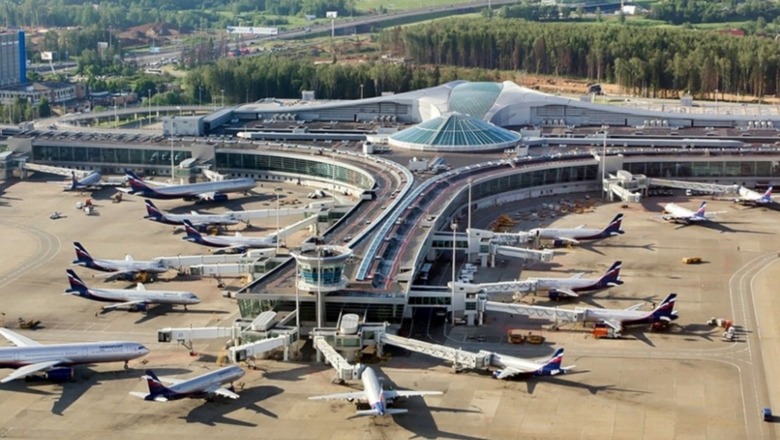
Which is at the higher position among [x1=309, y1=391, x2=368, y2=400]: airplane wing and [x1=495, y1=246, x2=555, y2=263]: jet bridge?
[x1=495, y1=246, x2=555, y2=263]: jet bridge

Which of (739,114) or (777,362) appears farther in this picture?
(739,114)

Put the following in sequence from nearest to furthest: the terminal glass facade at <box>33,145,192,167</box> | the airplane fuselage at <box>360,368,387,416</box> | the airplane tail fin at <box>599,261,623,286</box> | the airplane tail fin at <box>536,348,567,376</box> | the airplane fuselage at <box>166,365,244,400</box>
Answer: the airplane fuselage at <box>360,368,387,416</box> < the airplane fuselage at <box>166,365,244,400</box> < the airplane tail fin at <box>536,348,567,376</box> < the airplane tail fin at <box>599,261,623,286</box> < the terminal glass facade at <box>33,145,192,167</box>

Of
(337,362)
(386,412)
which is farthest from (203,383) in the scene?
(386,412)

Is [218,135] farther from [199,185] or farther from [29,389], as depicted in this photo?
[29,389]

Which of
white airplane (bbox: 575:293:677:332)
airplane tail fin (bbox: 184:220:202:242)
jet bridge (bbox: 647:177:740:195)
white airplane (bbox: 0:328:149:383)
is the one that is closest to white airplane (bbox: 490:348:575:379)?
white airplane (bbox: 575:293:677:332)

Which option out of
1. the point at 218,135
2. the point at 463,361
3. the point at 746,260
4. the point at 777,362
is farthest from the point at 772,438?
the point at 218,135

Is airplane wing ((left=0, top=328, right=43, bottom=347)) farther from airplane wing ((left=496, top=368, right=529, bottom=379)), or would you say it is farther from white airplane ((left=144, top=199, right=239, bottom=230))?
white airplane ((left=144, top=199, right=239, bottom=230))
